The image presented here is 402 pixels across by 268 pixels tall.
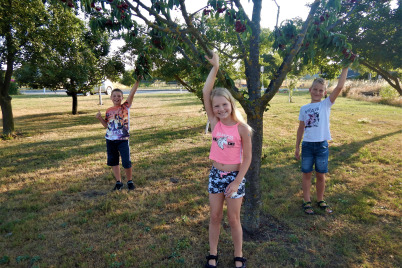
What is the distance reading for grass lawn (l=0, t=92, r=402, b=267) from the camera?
2.98 meters

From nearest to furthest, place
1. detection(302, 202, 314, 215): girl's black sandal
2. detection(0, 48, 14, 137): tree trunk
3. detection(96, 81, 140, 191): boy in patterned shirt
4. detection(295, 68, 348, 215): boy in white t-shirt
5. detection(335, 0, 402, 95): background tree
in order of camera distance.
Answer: detection(295, 68, 348, 215): boy in white t-shirt < detection(302, 202, 314, 215): girl's black sandal < detection(96, 81, 140, 191): boy in patterned shirt < detection(335, 0, 402, 95): background tree < detection(0, 48, 14, 137): tree trunk

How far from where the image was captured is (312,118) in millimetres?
3771

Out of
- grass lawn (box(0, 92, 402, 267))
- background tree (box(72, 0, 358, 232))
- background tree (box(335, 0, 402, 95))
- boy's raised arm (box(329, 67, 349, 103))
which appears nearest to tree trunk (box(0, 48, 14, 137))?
grass lawn (box(0, 92, 402, 267))

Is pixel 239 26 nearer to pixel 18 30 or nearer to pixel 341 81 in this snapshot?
pixel 341 81

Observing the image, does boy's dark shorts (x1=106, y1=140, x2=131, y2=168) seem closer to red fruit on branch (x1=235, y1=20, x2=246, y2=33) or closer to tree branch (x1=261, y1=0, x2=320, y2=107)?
tree branch (x1=261, y1=0, x2=320, y2=107)

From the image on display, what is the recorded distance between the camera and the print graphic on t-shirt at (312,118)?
3.72 meters

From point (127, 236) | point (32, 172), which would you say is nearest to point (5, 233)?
point (127, 236)

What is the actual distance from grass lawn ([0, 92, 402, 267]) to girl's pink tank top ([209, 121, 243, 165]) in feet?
4.01

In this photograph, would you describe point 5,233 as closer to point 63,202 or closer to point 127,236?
point 63,202

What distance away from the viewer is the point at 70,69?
1270 cm

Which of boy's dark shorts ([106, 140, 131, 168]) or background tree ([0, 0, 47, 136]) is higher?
background tree ([0, 0, 47, 136])

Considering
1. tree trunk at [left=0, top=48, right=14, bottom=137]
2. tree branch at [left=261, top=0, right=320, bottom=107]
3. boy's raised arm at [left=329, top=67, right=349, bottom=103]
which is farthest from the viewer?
tree trunk at [left=0, top=48, right=14, bottom=137]

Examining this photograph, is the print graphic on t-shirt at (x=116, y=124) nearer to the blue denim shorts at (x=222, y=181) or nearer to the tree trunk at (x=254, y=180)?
the tree trunk at (x=254, y=180)

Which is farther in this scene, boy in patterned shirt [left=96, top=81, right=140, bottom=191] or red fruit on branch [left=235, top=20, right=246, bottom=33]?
boy in patterned shirt [left=96, top=81, right=140, bottom=191]
